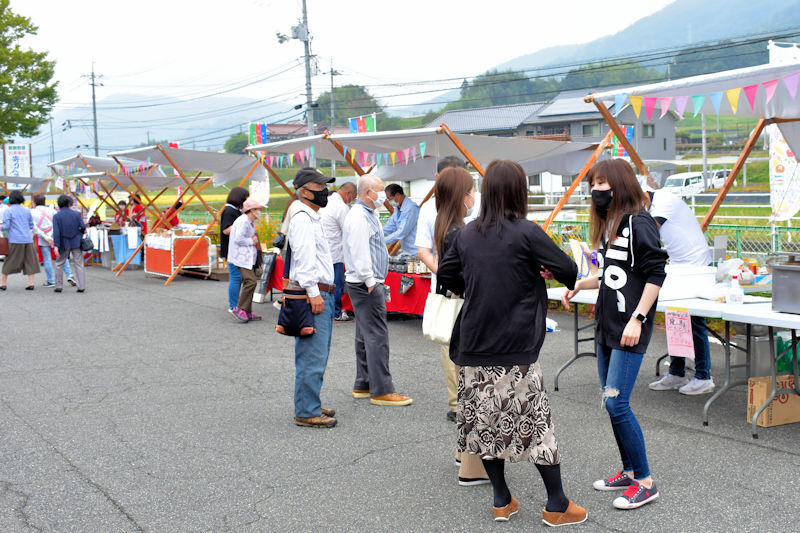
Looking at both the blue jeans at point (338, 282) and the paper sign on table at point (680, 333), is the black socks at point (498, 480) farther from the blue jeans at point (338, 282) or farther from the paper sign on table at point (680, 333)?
the blue jeans at point (338, 282)

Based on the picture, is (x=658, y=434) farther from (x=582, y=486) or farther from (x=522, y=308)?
(x=522, y=308)

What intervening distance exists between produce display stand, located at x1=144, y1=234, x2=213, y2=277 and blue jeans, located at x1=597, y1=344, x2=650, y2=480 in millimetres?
12441

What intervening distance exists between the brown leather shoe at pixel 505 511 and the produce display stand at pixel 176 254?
12.4 metres

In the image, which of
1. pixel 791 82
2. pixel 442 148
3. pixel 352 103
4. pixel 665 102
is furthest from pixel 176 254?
pixel 352 103

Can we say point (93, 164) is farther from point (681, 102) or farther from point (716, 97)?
point (716, 97)

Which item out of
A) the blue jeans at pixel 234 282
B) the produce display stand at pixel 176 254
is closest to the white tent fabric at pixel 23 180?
the produce display stand at pixel 176 254

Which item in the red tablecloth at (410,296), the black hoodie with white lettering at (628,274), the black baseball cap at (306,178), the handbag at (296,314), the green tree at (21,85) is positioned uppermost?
the green tree at (21,85)

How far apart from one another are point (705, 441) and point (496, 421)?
207 centimetres

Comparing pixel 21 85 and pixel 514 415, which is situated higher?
pixel 21 85

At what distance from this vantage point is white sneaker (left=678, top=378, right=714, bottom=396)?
6.00m

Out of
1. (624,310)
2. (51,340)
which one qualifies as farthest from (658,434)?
(51,340)

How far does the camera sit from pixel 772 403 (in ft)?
16.6

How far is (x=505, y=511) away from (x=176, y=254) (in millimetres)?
12697

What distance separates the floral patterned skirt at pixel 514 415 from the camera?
3.50m
